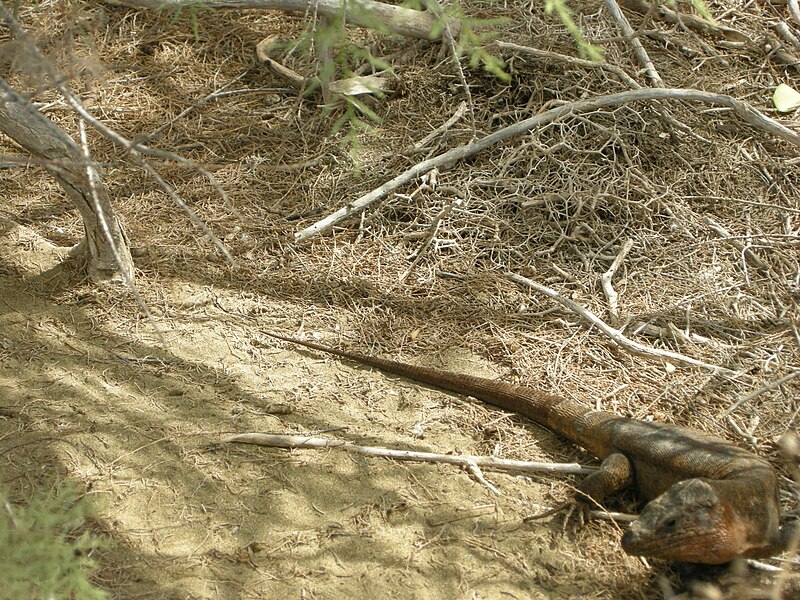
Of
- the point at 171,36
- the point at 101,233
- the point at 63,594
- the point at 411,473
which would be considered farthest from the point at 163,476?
the point at 171,36

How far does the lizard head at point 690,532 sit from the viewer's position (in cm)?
316

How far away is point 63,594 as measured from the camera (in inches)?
110

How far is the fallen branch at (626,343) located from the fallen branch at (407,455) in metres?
0.87

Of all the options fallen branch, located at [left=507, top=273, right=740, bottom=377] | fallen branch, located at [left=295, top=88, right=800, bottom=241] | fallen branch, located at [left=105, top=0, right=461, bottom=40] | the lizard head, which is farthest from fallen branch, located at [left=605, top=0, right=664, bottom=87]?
the lizard head

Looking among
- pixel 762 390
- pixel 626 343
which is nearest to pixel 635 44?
pixel 626 343

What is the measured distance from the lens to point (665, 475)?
363 centimetres

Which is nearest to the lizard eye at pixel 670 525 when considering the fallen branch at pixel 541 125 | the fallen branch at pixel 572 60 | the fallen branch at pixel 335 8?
the fallen branch at pixel 541 125

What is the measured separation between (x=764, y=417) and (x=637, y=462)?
81 centimetres

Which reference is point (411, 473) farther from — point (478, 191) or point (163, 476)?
point (478, 191)

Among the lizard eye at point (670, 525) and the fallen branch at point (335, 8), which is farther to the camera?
the fallen branch at point (335, 8)

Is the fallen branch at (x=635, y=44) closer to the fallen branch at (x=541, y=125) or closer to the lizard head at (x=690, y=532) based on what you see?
the fallen branch at (x=541, y=125)

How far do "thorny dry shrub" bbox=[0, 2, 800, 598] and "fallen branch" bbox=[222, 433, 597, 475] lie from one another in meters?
0.13

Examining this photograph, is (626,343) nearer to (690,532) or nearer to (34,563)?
(690,532)

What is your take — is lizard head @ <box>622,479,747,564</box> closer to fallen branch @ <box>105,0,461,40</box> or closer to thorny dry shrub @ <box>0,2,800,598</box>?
thorny dry shrub @ <box>0,2,800,598</box>
